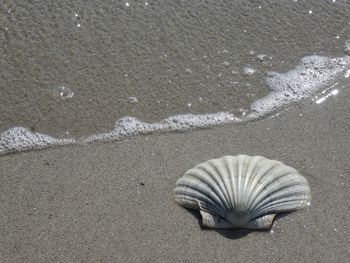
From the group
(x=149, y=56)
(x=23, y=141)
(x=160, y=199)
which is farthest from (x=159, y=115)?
(x=23, y=141)

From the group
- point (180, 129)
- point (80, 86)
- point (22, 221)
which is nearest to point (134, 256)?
point (22, 221)

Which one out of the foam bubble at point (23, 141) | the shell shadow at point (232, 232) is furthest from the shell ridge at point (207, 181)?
the foam bubble at point (23, 141)

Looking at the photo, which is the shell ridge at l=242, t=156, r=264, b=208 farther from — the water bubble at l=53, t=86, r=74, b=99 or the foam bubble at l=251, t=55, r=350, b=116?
the water bubble at l=53, t=86, r=74, b=99

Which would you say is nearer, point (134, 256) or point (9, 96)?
point (134, 256)

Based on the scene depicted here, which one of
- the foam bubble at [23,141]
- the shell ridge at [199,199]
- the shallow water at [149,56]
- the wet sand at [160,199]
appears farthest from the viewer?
the shallow water at [149,56]

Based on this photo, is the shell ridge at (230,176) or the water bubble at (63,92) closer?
the shell ridge at (230,176)

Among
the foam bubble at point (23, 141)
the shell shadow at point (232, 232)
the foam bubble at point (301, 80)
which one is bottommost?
the foam bubble at point (23, 141)

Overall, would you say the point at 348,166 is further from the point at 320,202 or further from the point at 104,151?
the point at 104,151

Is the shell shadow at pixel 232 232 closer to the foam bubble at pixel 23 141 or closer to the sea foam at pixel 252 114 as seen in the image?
the sea foam at pixel 252 114

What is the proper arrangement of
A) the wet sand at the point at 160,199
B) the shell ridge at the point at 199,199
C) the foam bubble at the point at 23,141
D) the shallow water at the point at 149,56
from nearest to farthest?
the wet sand at the point at 160,199 → the shell ridge at the point at 199,199 → the foam bubble at the point at 23,141 → the shallow water at the point at 149,56
